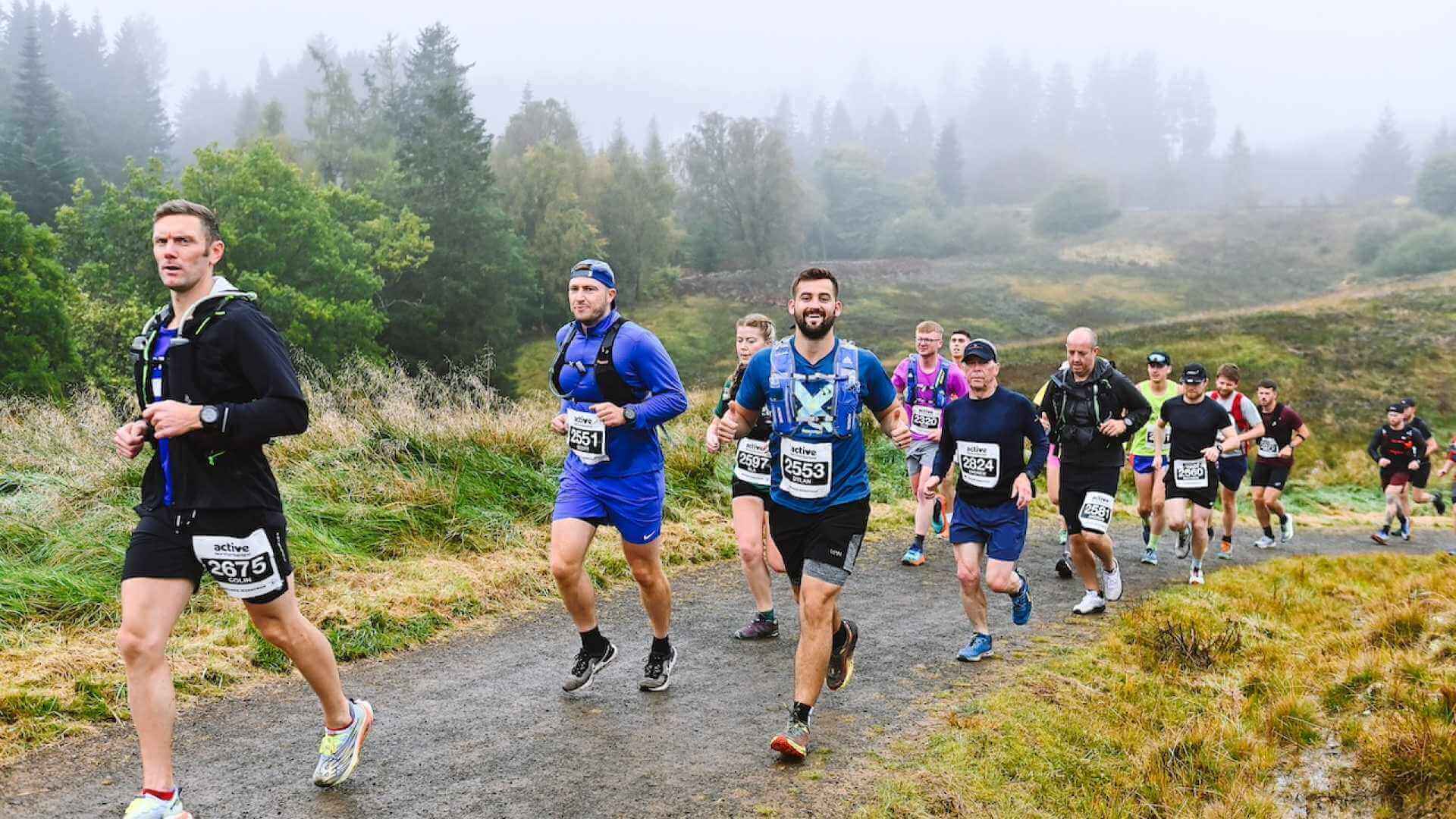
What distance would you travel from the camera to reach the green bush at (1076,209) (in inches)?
3831

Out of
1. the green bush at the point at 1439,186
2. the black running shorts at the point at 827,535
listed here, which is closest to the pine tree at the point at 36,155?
the black running shorts at the point at 827,535

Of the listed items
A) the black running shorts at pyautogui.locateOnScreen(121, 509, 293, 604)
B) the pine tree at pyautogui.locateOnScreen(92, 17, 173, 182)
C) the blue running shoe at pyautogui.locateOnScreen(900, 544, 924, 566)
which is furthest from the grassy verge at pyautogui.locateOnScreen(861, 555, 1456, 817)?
the pine tree at pyautogui.locateOnScreen(92, 17, 173, 182)

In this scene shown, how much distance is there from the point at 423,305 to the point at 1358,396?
35.0 m

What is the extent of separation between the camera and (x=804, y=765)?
469 centimetres

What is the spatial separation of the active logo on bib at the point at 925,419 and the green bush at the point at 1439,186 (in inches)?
3969

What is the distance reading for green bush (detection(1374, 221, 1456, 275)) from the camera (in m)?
66.3

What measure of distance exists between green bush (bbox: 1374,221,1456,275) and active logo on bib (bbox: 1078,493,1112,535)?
71.5 meters

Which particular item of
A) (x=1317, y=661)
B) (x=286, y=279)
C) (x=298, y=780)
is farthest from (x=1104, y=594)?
(x=286, y=279)

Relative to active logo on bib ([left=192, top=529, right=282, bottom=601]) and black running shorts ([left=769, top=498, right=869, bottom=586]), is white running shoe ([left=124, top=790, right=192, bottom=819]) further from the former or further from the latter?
black running shorts ([left=769, top=498, right=869, bottom=586])

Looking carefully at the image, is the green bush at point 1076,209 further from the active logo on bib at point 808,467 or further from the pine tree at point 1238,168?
the active logo on bib at point 808,467

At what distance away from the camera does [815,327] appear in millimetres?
4766

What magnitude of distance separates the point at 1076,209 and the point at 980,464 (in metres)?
98.7

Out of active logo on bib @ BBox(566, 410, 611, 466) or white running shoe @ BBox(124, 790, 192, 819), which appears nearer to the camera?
white running shoe @ BBox(124, 790, 192, 819)

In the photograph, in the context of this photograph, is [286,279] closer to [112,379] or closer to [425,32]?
[112,379]
